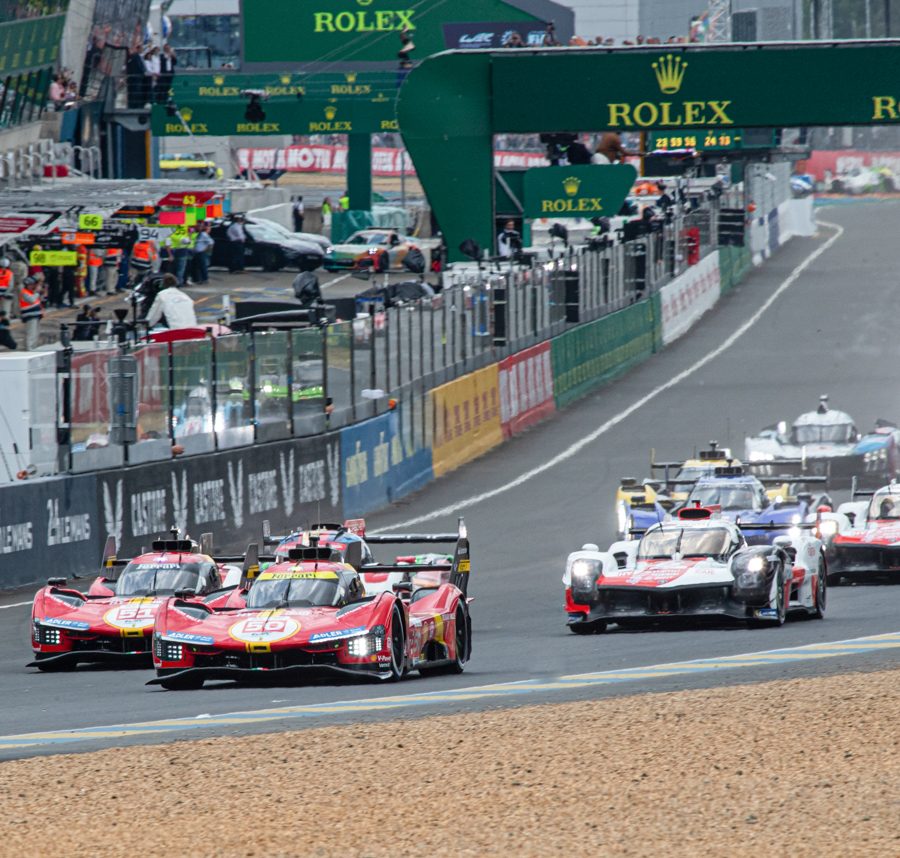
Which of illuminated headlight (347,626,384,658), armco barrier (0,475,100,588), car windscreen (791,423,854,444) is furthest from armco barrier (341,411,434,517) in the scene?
illuminated headlight (347,626,384,658)

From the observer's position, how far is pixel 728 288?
61625mm

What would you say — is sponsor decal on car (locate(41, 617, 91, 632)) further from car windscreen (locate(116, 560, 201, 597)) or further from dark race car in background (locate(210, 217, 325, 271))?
dark race car in background (locate(210, 217, 325, 271))

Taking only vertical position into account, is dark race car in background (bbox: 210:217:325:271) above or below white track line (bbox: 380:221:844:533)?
above

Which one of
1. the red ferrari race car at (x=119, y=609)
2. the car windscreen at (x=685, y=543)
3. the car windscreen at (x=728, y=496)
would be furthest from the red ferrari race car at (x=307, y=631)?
the car windscreen at (x=728, y=496)

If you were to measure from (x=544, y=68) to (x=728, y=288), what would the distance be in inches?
1280

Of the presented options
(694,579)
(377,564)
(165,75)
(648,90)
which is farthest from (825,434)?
(165,75)

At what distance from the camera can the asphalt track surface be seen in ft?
40.9

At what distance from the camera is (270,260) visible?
57.0 m

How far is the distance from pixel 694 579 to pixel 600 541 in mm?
8581

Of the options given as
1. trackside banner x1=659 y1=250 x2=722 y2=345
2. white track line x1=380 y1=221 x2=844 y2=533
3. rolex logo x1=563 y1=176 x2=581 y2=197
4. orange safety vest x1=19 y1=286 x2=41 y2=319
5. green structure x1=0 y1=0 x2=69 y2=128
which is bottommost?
white track line x1=380 y1=221 x2=844 y2=533

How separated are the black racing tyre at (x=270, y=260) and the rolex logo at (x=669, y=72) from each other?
28171 millimetres

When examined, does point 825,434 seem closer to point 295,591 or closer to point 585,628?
point 585,628

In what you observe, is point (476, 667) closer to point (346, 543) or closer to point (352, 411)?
point (346, 543)

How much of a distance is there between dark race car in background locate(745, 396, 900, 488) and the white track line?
157 inches
